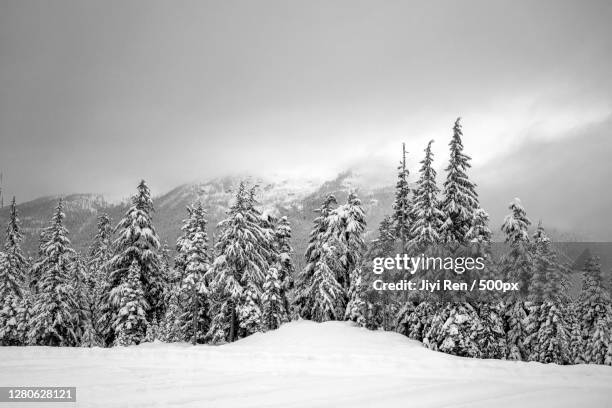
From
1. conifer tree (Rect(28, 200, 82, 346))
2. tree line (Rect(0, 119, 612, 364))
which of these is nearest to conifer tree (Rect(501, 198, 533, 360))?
tree line (Rect(0, 119, 612, 364))

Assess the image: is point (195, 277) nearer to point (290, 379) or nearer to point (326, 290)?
point (326, 290)

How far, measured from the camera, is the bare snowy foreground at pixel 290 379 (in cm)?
1042

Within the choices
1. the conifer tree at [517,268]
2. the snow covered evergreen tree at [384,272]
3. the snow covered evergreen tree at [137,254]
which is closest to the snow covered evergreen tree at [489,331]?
the conifer tree at [517,268]

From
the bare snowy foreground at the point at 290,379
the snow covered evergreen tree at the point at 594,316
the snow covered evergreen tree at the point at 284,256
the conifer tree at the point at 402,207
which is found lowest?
the snow covered evergreen tree at the point at 594,316

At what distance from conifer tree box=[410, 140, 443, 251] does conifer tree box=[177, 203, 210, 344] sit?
18.1m

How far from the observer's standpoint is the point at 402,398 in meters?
10.6

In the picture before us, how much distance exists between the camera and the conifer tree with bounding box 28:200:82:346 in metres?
31.2

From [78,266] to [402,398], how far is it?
128 feet

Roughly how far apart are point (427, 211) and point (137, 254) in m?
24.1

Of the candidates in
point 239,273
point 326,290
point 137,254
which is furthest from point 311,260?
point 137,254

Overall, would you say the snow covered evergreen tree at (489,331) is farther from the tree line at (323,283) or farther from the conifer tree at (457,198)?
the conifer tree at (457,198)

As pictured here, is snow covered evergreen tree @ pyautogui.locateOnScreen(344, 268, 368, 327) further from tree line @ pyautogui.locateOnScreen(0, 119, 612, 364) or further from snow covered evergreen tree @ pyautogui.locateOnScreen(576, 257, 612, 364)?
snow covered evergreen tree @ pyautogui.locateOnScreen(576, 257, 612, 364)

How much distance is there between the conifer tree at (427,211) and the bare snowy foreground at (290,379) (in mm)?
11738

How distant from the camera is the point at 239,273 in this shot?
33781 mm
